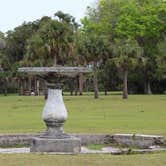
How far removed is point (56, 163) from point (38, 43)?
57.4m

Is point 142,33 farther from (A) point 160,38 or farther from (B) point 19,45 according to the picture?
(B) point 19,45

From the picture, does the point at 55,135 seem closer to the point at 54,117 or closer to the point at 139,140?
the point at 54,117

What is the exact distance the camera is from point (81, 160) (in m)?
12.9

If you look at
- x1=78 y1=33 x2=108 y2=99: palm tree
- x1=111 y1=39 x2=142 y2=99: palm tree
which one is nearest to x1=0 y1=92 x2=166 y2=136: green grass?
x1=111 y1=39 x2=142 y2=99: palm tree

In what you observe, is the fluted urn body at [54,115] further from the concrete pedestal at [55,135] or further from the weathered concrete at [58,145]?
the weathered concrete at [58,145]

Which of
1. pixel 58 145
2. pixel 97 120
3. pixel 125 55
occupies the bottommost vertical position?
pixel 97 120

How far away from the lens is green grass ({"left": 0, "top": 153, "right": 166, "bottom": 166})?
1245 centimetres

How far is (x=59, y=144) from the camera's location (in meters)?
16.1

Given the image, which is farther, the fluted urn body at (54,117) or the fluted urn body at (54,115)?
the fluted urn body at (54,115)

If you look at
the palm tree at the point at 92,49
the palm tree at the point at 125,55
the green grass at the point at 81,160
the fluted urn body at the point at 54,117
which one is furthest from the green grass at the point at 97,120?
the palm tree at the point at 92,49

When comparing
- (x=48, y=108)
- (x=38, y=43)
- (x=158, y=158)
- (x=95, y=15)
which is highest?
(x=95, y=15)

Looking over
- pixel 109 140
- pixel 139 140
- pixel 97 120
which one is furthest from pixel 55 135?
pixel 97 120

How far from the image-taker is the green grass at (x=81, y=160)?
12445 millimetres

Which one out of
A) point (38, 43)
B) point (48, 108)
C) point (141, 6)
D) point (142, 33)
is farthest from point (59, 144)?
point (141, 6)
